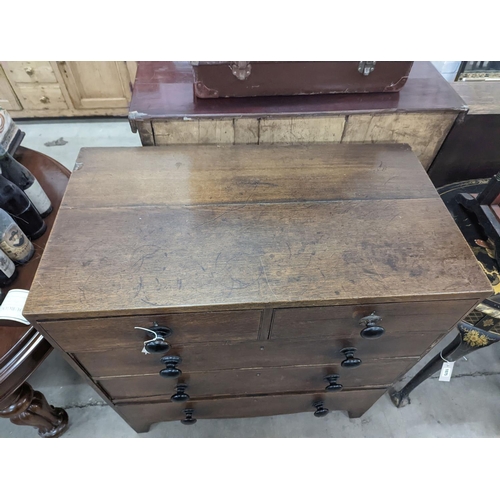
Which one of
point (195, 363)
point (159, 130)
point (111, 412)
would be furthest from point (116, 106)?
point (195, 363)

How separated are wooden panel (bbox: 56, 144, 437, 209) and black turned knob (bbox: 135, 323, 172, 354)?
28 cm

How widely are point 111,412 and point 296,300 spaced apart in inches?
45.4

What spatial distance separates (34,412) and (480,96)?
67.6 inches

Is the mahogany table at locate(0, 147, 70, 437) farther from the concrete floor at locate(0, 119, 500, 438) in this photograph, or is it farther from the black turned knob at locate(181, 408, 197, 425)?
the black turned knob at locate(181, 408, 197, 425)

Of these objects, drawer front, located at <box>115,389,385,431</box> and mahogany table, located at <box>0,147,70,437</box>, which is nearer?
mahogany table, located at <box>0,147,70,437</box>

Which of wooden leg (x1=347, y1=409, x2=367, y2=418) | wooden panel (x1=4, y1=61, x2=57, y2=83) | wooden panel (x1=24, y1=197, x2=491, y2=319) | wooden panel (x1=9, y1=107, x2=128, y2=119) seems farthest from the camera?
wooden panel (x1=9, y1=107, x2=128, y2=119)

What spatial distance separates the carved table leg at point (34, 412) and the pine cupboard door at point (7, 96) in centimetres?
215

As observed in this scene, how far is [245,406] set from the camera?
113 cm

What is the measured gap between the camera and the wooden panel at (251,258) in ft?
2.06

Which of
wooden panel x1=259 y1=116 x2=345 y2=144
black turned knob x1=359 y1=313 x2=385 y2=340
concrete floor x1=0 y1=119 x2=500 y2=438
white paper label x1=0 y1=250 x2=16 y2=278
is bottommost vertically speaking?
concrete floor x1=0 y1=119 x2=500 y2=438

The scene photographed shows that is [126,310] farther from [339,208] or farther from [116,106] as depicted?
[116,106]

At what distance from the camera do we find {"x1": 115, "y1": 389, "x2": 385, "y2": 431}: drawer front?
1081mm

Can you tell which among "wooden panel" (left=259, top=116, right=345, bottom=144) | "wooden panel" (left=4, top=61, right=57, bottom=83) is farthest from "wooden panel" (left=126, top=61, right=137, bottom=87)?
"wooden panel" (left=259, top=116, right=345, bottom=144)

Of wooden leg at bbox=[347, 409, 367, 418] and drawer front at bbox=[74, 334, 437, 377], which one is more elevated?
drawer front at bbox=[74, 334, 437, 377]
